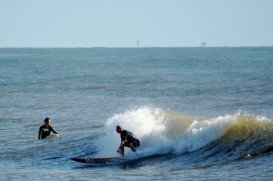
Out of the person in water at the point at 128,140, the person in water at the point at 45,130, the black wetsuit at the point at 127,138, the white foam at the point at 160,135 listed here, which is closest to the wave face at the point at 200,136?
the white foam at the point at 160,135

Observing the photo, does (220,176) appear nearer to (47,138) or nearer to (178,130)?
(178,130)

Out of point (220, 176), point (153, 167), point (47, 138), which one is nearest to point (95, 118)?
point (47, 138)

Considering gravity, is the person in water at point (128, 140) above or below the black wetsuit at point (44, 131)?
above

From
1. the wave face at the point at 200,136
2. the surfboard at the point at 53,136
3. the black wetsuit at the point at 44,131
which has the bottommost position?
the surfboard at the point at 53,136

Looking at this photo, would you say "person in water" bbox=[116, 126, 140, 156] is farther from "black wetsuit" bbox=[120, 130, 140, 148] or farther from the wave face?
the wave face

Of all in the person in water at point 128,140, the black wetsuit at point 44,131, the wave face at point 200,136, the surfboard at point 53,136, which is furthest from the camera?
the black wetsuit at point 44,131

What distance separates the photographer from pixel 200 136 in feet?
78.3

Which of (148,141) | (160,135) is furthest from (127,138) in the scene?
(160,135)

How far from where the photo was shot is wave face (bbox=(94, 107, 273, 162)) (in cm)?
2211

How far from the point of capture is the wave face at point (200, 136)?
72.5 ft

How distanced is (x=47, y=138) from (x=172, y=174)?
35.0 ft

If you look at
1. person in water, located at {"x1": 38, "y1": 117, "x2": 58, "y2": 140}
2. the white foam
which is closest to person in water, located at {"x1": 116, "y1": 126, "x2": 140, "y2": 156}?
the white foam

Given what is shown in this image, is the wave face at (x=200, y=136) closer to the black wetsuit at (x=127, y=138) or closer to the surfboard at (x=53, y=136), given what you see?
the black wetsuit at (x=127, y=138)

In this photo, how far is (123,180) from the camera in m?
18.8
